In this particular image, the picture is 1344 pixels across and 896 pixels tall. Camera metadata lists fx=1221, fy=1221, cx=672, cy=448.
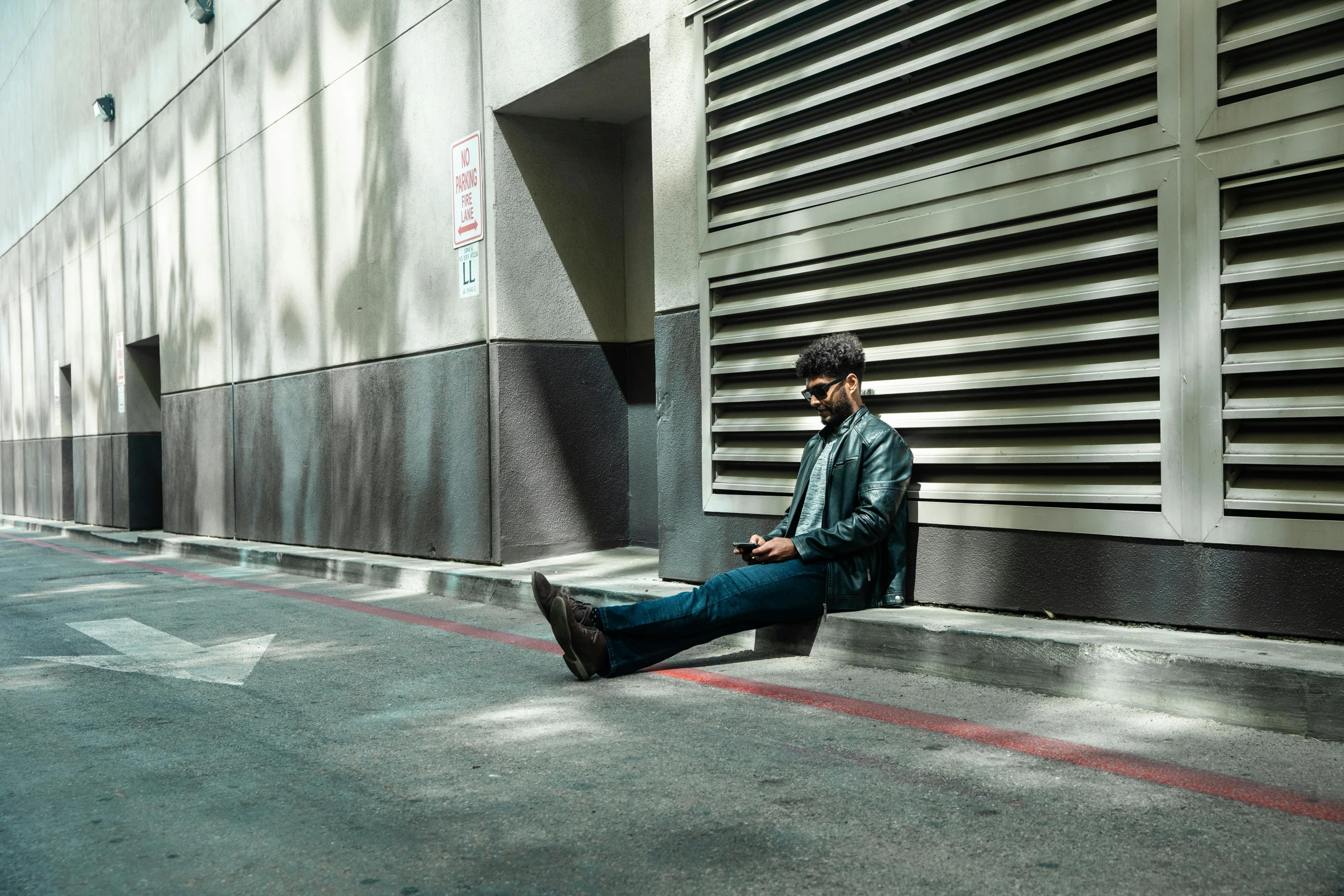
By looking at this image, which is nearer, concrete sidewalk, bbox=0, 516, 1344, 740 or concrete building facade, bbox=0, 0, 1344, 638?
concrete sidewalk, bbox=0, 516, 1344, 740

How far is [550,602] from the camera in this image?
538cm

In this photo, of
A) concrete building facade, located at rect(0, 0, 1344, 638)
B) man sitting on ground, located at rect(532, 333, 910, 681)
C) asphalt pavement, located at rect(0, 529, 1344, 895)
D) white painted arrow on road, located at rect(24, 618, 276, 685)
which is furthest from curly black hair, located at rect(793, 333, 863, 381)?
white painted arrow on road, located at rect(24, 618, 276, 685)

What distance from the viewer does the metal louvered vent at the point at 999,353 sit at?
5.32 m

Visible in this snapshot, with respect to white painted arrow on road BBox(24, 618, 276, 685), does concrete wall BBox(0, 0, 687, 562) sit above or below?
above

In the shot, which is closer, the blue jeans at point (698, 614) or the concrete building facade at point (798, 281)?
the concrete building facade at point (798, 281)

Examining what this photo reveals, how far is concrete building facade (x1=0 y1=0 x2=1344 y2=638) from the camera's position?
191 inches

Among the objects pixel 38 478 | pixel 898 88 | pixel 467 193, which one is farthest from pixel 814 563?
pixel 38 478

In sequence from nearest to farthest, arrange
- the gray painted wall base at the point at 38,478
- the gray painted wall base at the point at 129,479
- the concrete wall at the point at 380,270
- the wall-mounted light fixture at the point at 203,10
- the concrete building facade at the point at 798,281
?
the concrete building facade at the point at 798,281 < the concrete wall at the point at 380,270 < the wall-mounted light fixture at the point at 203,10 < the gray painted wall base at the point at 129,479 < the gray painted wall base at the point at 38,478

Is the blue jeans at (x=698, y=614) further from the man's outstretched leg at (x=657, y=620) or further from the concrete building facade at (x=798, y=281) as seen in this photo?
the concrete building facade at (x=798, y=281)

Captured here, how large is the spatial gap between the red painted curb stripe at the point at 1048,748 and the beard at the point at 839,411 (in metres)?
1.33

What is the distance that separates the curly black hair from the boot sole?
5.47ft

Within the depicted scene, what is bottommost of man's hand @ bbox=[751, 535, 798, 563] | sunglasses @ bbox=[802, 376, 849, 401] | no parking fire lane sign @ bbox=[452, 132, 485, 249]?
man's hand @ bbox=[751, 535, 798, 563]

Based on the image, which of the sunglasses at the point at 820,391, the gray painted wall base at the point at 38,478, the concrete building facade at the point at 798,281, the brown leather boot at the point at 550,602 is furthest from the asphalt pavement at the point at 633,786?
the gray painted wall base at the point at 38,478

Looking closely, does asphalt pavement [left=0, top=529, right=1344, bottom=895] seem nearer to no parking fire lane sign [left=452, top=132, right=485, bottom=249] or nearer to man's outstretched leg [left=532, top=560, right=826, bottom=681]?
man's outstretched leg [left=532, top=560, right=826, bottom=681]
